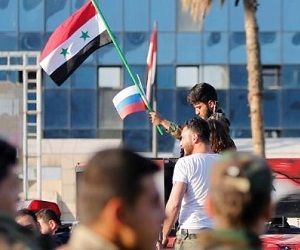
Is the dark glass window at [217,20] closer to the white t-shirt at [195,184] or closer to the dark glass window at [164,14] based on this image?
the dark glass window at [164,14]

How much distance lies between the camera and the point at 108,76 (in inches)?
1599

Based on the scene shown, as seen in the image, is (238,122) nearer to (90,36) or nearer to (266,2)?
(266,2)

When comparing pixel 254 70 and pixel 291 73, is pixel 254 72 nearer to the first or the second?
pixel 254 70

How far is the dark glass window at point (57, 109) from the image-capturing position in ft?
133

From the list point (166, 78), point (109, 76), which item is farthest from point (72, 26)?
point (166, 78)

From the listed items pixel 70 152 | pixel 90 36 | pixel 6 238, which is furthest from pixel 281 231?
pixel 70 152

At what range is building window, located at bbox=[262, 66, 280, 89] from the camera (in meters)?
41.2

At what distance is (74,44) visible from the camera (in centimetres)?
1366

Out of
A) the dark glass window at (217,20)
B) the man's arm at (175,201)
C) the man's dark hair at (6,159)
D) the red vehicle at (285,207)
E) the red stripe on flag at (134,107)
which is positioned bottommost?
the red vehicle at (285,207)

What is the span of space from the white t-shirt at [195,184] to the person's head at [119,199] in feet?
13.9

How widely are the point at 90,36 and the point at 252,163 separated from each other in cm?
966

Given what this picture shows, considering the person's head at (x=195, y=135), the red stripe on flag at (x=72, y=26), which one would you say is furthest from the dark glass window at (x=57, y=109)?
the person's head at (x=195, y=135)

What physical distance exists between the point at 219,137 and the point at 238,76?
32531 mm

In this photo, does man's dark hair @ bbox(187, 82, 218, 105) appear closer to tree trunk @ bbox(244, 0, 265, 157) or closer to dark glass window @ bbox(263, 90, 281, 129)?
tree trunk @ bbox(244, 0, 265, 157)
